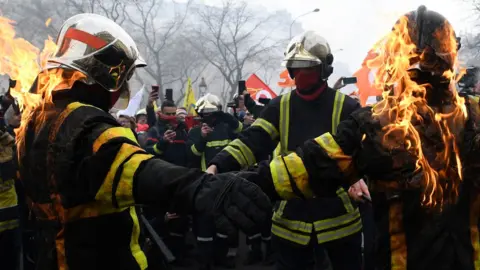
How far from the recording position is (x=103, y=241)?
2.30 metres

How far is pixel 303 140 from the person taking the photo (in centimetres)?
→ 400

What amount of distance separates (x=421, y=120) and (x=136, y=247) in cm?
149

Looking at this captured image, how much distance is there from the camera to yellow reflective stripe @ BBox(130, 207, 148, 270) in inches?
95.3

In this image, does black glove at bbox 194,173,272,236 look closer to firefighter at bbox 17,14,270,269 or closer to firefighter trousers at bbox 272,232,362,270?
firefighter at bbox 17,14,270,269

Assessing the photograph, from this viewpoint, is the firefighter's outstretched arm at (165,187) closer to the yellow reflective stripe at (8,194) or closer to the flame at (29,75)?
the flame at (29,75)

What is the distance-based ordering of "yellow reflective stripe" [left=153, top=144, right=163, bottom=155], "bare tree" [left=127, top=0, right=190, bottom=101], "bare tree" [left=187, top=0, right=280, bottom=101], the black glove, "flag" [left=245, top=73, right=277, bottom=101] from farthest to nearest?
1. "bare tree" [left=187, top=0, right=280, bottom=101]
2. "bare tree" [left=127, top=0, right=190, bottom=101]
3. "flag" [left=245, top=73, right=277, bottom=101]
4. "yellow reflective stripe" [left=153, top=144, right=163, bottom=155]
5. the black glove

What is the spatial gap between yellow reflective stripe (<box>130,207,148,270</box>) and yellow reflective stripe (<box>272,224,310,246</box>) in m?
1.67

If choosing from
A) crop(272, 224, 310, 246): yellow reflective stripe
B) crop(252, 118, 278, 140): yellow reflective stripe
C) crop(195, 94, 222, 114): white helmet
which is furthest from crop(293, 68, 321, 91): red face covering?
crop(195, 94, 222, 114): white helmet

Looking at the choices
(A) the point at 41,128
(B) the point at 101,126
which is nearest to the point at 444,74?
(B) the point at 101,126

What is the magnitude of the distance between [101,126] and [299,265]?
7.66ft

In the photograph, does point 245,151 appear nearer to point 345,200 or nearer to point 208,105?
→ point 345,200

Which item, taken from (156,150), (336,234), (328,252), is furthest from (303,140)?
(156,150)

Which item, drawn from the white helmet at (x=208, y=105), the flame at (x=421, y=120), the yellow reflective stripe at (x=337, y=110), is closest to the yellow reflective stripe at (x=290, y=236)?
the yellow reflective stripe at (x=337, y=110)

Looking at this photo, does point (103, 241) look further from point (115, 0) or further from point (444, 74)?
point (115, 0)
